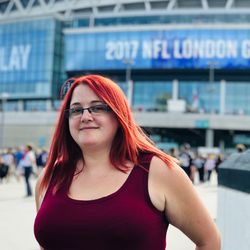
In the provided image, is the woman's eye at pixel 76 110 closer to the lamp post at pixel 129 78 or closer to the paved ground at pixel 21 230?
the paved ground at pixel 21 230

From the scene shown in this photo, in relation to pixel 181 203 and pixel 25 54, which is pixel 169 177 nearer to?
pixel 181 203

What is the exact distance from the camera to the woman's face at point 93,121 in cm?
209

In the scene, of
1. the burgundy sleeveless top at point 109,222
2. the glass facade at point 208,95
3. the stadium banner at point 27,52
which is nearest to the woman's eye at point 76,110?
the burgundy sleeveless top at point 109,222

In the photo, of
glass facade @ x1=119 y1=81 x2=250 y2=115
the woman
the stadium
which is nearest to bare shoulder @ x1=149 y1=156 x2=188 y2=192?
the woman

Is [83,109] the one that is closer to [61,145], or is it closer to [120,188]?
[61,145]

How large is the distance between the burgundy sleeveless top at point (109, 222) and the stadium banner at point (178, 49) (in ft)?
179

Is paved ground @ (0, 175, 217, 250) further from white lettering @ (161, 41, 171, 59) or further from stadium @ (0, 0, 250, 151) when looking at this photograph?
white lettering @ (161, 41, 171, 59)

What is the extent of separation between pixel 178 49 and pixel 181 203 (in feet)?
182

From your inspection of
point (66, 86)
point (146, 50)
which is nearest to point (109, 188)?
point (66, 86)

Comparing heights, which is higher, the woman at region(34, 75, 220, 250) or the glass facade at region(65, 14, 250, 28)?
the glass facade at region(65, 14, 250, 28)

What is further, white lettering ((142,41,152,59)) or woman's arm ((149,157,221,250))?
white lettering ((142,41,152,59))

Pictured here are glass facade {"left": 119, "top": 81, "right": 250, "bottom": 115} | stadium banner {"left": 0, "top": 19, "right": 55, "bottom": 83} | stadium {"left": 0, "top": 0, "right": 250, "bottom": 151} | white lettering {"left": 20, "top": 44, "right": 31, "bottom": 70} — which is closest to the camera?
stadium {"left": 0, "top": 0, "right": 250, "bottom": 151}

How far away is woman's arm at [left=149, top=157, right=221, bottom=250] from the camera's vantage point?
1.92 m

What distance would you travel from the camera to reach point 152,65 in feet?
186
